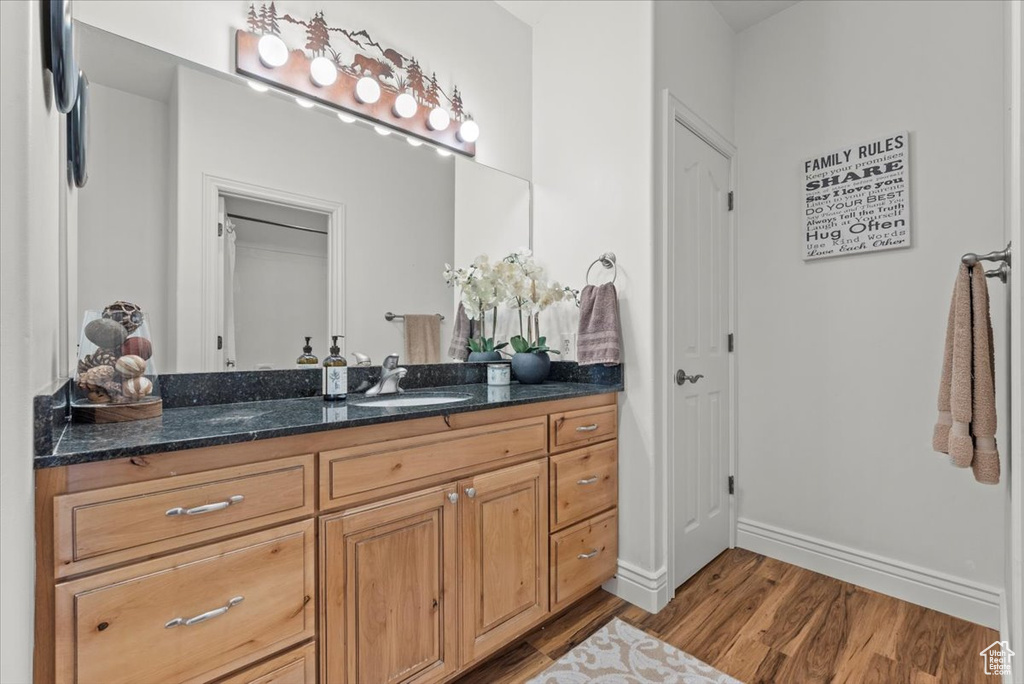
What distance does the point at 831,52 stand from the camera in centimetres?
223

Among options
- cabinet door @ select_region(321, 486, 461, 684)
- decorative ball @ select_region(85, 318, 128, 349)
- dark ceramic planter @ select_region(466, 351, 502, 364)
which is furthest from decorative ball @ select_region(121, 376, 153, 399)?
dark ceramic planter @ select_region(466, 351, 502, 364)

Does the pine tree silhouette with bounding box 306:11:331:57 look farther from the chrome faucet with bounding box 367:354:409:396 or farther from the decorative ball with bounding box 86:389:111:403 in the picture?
the decorative ball with bounding box 86:389:111:403

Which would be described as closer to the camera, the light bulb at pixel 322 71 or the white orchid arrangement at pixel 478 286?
the light bulb at pixel 322 71

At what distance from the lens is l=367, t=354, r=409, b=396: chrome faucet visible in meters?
1.78

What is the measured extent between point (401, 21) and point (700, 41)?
1398 mm

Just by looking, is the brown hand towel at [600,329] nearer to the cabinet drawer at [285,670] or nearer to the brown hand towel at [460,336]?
the brown hand towel at [460,336]

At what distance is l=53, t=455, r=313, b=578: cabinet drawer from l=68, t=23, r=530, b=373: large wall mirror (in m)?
0.64

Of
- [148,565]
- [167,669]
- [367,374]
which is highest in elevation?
[367,374]

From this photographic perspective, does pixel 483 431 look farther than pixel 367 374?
No

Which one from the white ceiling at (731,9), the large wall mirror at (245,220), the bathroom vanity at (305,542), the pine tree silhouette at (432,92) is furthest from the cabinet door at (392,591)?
the white ceiling at (731,9)

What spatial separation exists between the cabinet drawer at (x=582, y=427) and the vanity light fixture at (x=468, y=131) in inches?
53.3

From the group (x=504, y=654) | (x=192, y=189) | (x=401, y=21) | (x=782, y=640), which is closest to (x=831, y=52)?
(x=401, y=21)

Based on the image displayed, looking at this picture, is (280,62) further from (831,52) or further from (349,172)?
(831,52)

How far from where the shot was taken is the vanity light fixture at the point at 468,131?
2.19 meters
